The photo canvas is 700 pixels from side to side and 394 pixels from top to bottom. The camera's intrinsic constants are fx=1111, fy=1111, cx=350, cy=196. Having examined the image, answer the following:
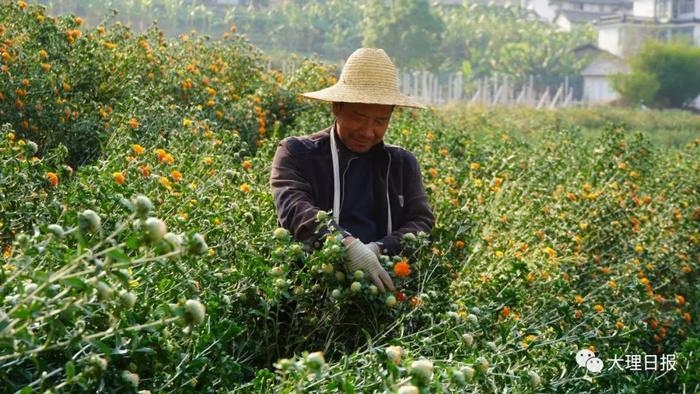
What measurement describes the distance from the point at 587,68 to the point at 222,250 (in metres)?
38.4

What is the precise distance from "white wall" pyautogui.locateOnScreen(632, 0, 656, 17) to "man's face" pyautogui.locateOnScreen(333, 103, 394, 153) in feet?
150

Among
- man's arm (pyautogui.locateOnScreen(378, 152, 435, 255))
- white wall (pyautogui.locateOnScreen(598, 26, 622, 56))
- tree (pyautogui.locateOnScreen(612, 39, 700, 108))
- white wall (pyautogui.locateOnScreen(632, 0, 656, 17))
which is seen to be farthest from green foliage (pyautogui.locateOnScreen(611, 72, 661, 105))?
man's arm (pyautogui.locateOnScreen(378, 152, 435, 255))

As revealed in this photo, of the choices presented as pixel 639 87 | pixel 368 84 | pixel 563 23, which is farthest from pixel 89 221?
pixel 563 23


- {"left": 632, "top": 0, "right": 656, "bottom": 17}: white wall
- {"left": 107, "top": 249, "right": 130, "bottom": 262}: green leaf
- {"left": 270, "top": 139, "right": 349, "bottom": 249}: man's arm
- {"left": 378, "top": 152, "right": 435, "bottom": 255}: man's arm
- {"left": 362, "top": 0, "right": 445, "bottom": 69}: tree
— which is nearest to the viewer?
{"left": 107, "top": 249, "right": 130, "bottom": 262}: green leaf

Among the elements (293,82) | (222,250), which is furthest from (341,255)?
(293,82)

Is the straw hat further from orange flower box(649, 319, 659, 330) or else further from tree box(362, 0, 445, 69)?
tree box(362, 0, 445, 69)

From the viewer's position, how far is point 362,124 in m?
2.97

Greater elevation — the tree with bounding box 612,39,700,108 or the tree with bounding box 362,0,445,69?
the tree with bounding box 362,0,445,69

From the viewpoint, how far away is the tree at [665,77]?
3038 cm

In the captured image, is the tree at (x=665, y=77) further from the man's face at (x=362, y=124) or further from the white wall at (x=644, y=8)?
the man's face at (x=362, y=124)

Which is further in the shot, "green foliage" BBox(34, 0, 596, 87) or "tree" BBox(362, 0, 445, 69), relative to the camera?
"tree" BBox(362, 0, 445, 69)

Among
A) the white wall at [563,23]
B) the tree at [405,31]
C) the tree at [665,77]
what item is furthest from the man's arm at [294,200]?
the white wall at [563,23]

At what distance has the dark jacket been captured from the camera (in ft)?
9.29

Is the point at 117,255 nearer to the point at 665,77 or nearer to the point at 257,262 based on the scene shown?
the point at 257,262
